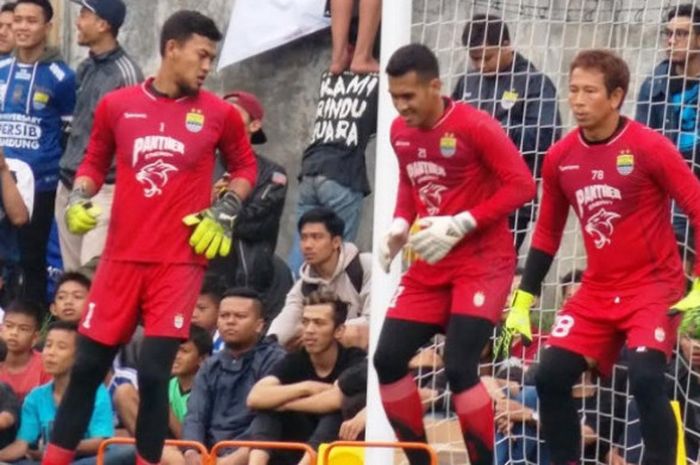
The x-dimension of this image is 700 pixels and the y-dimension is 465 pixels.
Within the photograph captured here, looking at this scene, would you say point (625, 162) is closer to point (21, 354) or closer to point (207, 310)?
point (207, 310)

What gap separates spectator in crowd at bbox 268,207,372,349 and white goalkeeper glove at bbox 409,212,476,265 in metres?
2.85

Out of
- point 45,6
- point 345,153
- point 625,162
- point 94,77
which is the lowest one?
point 625,162

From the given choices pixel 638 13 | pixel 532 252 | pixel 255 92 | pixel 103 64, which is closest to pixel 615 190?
pixel 532 252

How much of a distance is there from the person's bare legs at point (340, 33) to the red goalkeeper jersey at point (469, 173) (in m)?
3.53

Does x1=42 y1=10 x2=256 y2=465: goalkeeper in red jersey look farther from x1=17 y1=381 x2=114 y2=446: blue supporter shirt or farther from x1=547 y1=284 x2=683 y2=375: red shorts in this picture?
x1=17 y1=381 x2=114 y2=446: blue supporter shirt

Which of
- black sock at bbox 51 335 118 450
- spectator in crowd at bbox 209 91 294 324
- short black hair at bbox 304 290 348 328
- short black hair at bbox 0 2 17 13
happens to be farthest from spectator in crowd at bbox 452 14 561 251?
short black hair at bbox 0 2 17 13

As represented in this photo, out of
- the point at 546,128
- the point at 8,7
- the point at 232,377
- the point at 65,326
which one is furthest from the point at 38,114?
the point at 546,128

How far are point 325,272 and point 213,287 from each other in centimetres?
83

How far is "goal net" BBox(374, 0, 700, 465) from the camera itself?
10.6 meters

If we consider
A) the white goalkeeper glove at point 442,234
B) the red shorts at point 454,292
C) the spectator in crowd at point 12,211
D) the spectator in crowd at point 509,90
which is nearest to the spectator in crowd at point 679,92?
the spectator in crowd at point 509,90

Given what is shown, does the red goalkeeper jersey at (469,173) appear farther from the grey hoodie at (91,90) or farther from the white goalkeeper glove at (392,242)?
the grey hoodie at (91,90)

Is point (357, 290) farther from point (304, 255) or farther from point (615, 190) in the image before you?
point (615, 190)

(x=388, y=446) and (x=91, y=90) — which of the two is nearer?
(x=388, y=446)

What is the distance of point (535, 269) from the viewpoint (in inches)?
374
